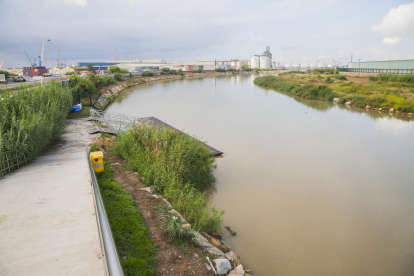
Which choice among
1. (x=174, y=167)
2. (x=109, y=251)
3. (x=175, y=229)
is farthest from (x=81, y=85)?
(x=109, y=251)

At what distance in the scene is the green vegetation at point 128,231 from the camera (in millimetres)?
4336

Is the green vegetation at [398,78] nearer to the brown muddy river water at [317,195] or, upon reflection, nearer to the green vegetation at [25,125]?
the brown muddy river water at [317,195]

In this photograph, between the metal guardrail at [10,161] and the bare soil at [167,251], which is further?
the metal guardrail at [10,161]

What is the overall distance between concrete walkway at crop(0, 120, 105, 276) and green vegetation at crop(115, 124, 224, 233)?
6.45 ft

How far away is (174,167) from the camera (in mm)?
8648

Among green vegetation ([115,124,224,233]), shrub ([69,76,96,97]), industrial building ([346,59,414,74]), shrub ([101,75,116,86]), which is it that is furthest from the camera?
industrial building ([346,59,414,74])

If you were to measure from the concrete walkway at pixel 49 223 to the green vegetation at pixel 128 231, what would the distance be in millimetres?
598

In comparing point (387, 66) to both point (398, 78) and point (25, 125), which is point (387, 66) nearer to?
point (398, 78)

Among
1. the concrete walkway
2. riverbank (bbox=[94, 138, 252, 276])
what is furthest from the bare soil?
the concrete walkway

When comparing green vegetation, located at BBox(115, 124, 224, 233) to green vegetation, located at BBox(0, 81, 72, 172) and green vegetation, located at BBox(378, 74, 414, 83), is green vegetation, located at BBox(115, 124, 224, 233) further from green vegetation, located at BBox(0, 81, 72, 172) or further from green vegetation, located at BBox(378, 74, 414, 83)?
green vegetation, located at BBox(378, 74, 414, 83)

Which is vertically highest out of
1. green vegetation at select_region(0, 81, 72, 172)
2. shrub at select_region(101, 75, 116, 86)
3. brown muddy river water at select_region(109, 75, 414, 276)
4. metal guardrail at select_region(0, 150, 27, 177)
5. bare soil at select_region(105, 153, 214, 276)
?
shrub at select_region(101, 75, 116, 86)

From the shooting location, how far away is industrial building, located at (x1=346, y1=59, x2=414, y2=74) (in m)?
43.9

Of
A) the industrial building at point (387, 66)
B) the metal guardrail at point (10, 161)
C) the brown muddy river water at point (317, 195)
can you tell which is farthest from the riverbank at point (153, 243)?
the industrial building at point (387, 66)

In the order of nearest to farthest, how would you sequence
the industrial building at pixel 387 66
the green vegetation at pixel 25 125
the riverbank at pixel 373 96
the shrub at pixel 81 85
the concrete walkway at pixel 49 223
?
the concrete walkway at pixel 49 223, the green vegetation at pixel 25 125, the shrub at pixel 81 85, the riverbank at pixel 373 96, the industrial building at pixel 387 66
